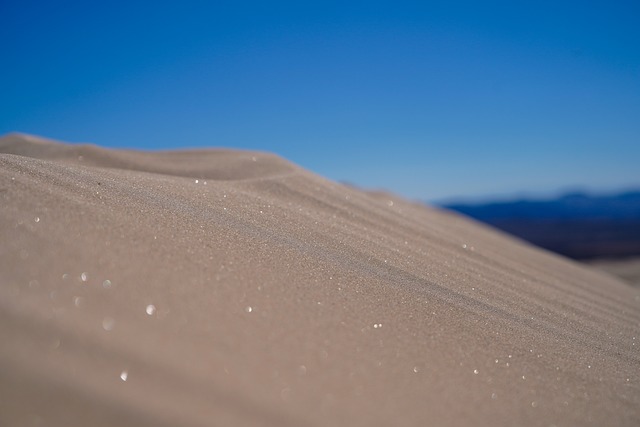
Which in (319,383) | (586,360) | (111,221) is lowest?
(319,383)

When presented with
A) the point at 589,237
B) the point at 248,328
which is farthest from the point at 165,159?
the point at 589,237

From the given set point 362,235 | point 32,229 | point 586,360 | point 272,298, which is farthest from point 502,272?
point 32,229

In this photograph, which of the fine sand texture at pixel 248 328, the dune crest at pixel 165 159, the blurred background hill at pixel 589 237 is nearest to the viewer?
the fine sand texture at pixel 248 328

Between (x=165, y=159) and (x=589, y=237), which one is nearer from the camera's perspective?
(x=165, y=159)

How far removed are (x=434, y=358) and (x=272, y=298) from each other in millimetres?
500

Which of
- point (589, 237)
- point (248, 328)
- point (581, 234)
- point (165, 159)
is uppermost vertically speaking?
point (581, 234)

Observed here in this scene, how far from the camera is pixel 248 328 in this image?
4.54 ft

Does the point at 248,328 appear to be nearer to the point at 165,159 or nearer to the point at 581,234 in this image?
the point at 165,159

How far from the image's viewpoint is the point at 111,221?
171cm

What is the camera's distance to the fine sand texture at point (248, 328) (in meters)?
1.13

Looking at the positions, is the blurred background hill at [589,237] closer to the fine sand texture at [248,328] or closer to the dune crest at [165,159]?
the dune crest at [165,159]

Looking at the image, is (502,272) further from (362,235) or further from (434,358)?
(434,358)

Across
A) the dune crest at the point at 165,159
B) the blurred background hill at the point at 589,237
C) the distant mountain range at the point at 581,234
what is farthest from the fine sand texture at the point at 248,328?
the distant mountain range at the point at 581,234

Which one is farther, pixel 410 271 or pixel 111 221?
pixel 410 271
